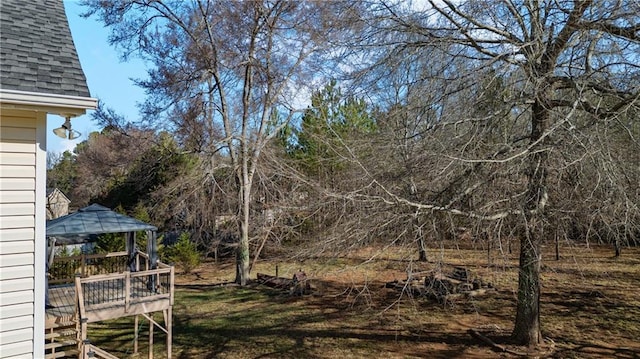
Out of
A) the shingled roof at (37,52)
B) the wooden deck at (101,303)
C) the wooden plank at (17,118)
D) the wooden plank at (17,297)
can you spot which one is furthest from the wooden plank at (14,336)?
the wooden deck at (101,303)

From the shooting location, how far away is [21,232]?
3264 millimetres

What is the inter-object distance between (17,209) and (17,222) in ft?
0.33

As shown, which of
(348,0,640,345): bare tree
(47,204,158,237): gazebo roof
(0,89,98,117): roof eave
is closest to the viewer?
(0,89,98,117): roof eave

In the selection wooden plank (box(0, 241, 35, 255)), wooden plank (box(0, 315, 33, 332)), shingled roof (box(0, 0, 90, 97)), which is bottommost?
wooden plank (box(0, 315, 33, 332))

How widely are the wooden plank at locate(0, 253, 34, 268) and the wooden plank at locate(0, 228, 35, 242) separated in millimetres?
122

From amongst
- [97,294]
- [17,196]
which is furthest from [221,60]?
[17,196]

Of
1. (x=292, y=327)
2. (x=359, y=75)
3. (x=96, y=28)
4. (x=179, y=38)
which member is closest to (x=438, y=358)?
(x=292, y=327)

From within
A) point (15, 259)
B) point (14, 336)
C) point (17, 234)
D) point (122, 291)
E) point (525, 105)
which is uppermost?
point (525, 105)

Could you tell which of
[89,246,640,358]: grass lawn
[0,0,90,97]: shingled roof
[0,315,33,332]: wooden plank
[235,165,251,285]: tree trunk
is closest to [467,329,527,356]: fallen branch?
[89,246,640,358]: grass lawn

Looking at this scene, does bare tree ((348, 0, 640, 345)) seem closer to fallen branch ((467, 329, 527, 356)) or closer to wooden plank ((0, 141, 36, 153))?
fallen branch ((467, 329, 527, 356))

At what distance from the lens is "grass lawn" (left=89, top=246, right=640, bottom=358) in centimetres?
642

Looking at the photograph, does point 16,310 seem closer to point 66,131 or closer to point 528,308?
point 66,131

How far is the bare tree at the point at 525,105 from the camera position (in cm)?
462

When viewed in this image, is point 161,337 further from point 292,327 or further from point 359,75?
point 359,75
